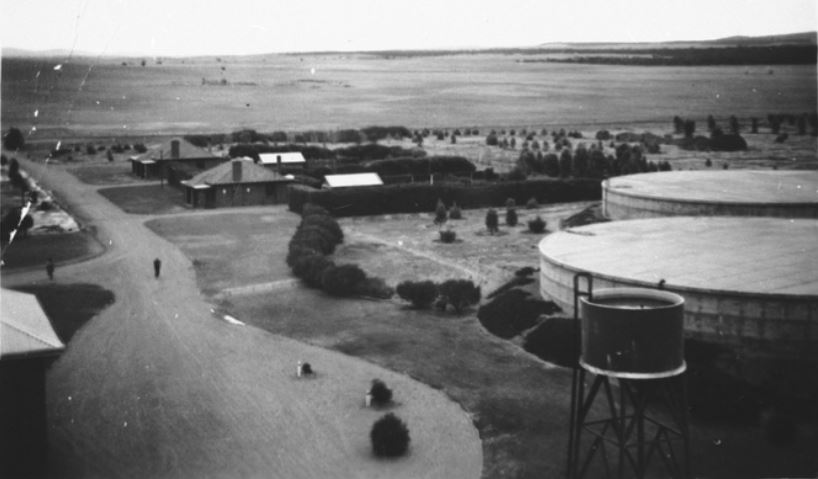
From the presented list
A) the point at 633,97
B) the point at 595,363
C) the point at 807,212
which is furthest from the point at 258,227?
the point at 633,97

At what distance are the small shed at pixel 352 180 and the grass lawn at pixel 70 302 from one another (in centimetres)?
3013

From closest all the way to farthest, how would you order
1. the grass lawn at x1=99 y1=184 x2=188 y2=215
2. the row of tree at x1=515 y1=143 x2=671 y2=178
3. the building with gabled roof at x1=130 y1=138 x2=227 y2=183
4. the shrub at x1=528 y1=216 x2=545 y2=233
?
1. the shrub at x1=528 y1=216 x2=545 y2=233
2. the grass lawn at x1=99 y1=184 x2=188 y2=215
3. the row of tree at x1=515 y1=143 x2=671 y2=178
4. the building with gabled roof at x1=130 y1=138 x2=227 y2=183

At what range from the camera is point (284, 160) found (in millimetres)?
84062

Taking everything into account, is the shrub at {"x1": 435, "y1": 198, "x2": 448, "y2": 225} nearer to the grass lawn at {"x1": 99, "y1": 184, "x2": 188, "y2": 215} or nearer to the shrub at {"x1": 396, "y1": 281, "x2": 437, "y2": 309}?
the grass lawn at {"x1": 99, "y1": 184, "x2": 188, "y2": 215}

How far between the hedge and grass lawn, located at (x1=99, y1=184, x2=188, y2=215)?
31.0 ft

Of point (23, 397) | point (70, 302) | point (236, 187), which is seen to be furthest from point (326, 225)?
point (23, 397)

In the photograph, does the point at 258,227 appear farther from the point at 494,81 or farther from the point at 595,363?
the point at 494,81

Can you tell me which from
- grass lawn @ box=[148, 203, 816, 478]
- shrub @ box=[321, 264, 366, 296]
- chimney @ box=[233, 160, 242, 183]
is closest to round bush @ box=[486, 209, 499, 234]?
grass lawn @ box=[148, 203, 816, 478]

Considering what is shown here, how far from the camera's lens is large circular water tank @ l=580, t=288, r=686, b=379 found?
50.5 feet

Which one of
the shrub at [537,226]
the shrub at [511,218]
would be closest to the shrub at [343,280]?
the shrub at [537,226]

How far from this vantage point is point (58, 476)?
19828 mm

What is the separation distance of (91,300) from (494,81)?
106475mm

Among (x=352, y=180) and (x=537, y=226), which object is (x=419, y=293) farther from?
(x=352, y=180)

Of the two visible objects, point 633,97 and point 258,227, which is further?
point 633,97
